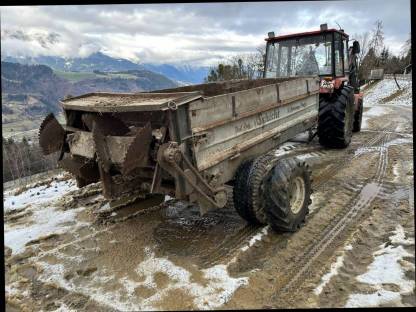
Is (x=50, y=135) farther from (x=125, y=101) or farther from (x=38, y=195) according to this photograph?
(x=38, y=195)

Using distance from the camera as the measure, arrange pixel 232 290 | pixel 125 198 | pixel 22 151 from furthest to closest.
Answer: pixel 22 151 < pixel 125 198 < pixel 232 290

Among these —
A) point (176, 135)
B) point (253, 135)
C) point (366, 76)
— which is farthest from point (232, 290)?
point (366, 76)

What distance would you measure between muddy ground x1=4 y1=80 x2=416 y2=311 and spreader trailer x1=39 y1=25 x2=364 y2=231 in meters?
0.48

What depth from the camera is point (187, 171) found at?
367 centimetres

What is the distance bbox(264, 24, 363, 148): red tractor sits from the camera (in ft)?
25.1

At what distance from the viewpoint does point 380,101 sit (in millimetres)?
22844

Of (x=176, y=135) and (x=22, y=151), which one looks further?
(x=22, y=151)

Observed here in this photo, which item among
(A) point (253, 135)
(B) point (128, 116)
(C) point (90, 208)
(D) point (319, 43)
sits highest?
(D) point (319, 43)

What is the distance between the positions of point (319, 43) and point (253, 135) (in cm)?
390

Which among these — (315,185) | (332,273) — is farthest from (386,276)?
(315,185)

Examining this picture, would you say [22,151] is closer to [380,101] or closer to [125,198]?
[125,198]

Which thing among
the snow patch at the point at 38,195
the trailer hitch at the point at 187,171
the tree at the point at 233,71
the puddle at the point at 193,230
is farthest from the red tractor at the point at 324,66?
the tree at the point at 233,71

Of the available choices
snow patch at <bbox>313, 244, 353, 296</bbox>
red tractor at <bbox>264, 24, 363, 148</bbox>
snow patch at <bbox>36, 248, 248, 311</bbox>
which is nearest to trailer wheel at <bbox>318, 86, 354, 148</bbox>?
red tractor at <bbox>264, 24, 363, 148</bbox>

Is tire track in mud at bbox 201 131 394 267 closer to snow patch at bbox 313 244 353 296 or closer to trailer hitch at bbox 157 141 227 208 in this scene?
trailer hitch at bbox 157 141 227 208
